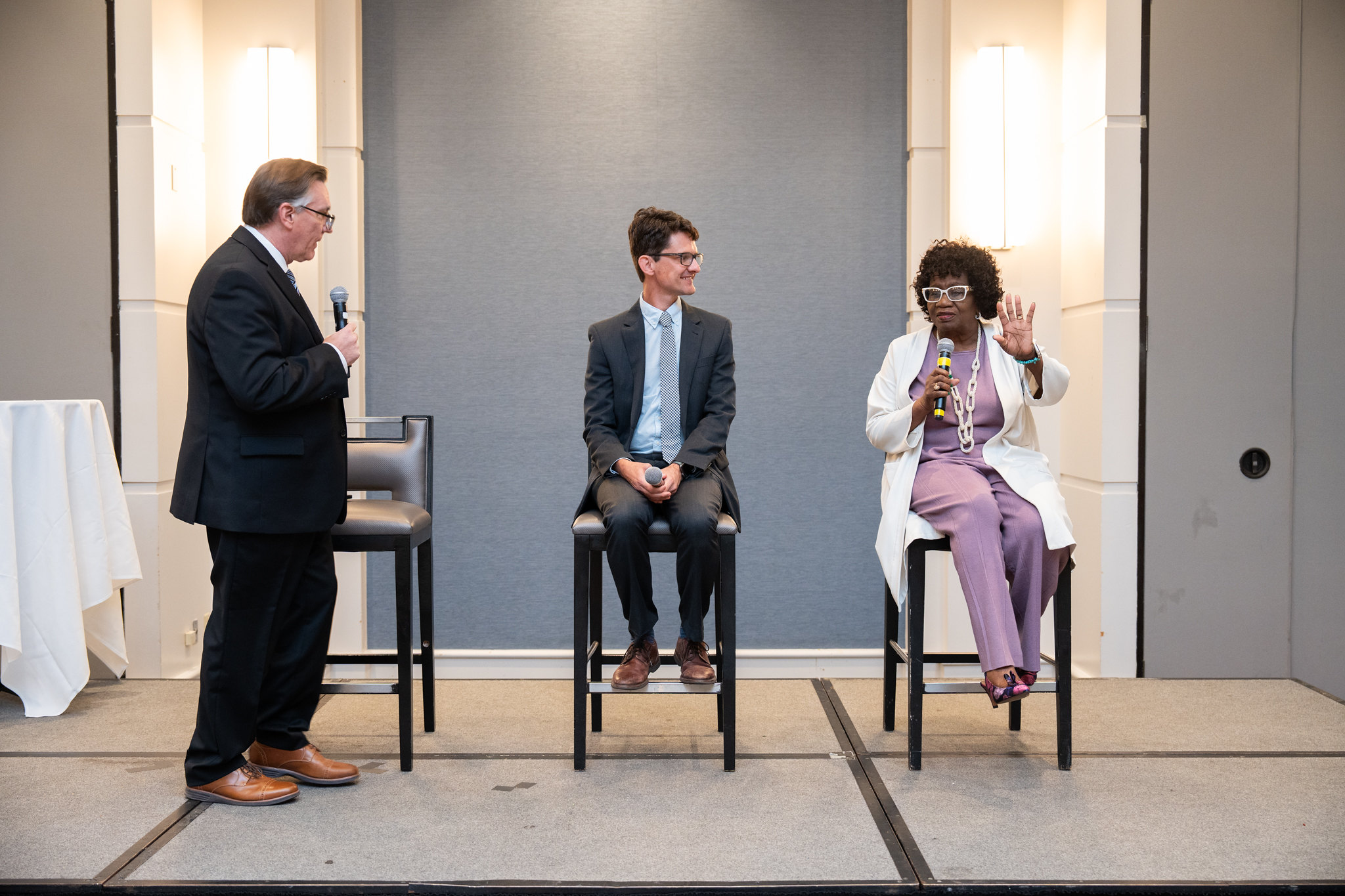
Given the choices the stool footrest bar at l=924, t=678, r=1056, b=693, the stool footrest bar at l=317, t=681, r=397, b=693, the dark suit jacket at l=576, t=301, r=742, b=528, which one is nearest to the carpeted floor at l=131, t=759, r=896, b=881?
the stool footrest bar at l=317, t=681, r=397, b=693

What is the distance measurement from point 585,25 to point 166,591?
2.67m

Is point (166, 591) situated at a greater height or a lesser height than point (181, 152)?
lesser

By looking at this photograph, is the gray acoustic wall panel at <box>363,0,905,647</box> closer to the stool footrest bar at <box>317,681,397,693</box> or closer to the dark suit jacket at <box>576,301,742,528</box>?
the dark suit jacket at <box>576,301,742,528</box>

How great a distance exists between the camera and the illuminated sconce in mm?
3871

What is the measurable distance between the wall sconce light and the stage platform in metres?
2.05

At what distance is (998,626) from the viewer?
2.69m

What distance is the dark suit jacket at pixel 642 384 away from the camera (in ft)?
10.1

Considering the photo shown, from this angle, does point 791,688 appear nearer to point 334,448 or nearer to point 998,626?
point 998,626

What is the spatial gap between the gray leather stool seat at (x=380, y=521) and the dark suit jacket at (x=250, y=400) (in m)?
0.22

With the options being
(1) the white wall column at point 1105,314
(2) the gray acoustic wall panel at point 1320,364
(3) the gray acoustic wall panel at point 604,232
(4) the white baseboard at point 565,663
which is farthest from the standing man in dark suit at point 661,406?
(2) the gray acoustic wall panel at point 1320,364

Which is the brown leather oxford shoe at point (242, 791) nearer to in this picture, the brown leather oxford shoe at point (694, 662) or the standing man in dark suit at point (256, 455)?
the standing man in dark suit at point (256, 455)

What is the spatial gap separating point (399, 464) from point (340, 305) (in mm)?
768

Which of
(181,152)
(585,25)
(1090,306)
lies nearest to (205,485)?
(181,152)

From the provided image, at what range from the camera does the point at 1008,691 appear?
2670 millimetres
